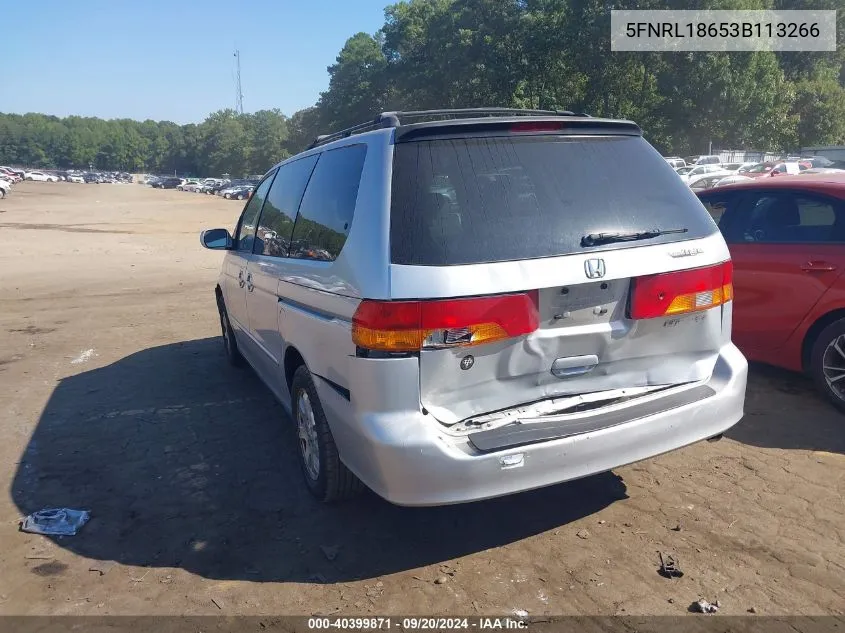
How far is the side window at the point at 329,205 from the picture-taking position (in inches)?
133

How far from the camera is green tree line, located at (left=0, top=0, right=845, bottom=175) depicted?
122 ft

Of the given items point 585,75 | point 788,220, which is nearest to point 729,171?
point 585,75

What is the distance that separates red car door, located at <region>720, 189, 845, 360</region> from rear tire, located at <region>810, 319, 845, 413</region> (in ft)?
0.76

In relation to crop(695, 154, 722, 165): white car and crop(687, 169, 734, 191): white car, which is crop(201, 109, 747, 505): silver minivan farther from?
crop(695, 154, 722, 165): white car

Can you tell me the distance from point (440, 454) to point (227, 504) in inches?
65.9

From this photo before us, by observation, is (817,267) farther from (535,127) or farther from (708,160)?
(708,160)

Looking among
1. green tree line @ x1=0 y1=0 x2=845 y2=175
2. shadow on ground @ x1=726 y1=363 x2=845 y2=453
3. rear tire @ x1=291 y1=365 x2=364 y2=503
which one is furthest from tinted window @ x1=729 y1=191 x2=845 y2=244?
green tree line @ x1=0 y1=0 x2=845 y2=175

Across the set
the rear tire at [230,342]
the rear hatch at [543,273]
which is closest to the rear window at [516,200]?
the rear hatch at [543,273]

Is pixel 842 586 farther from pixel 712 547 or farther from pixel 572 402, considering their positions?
pixel 572 402

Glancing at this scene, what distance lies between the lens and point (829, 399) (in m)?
4.89

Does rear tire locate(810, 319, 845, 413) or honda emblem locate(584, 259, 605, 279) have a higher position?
honda emblem locate(584, 259, 605, 279)

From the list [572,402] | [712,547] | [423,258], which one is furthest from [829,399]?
[423,258]

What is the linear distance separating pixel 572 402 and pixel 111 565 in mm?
2331

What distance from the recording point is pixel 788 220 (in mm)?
5422
